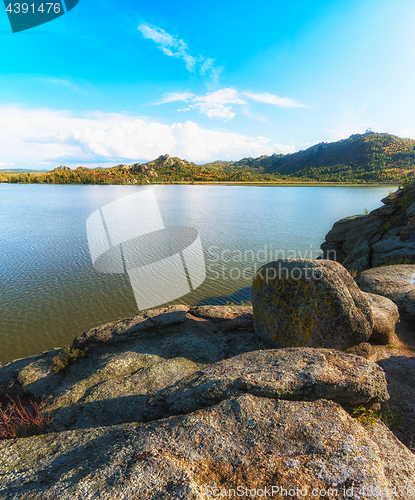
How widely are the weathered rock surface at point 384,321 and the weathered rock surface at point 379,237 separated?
820cm

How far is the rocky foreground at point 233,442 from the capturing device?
9.14 ft

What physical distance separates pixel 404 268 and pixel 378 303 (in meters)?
5.54

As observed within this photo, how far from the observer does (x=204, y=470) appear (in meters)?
2.97

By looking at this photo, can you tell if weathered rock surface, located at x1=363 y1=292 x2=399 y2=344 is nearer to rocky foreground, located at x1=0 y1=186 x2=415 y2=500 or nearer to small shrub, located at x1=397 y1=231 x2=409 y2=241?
rocky foreground, located at x1=0 y1=186 x2=415 y2=500

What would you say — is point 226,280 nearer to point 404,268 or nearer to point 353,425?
point 404,268

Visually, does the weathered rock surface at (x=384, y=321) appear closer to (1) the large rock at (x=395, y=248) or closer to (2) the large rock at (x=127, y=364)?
(2) the large rock at (x=127, y=364)

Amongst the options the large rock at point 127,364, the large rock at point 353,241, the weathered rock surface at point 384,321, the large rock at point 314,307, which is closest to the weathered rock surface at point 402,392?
the weathered rock surface at point 384,321

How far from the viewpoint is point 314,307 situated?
7410 mm

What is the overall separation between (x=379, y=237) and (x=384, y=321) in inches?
527

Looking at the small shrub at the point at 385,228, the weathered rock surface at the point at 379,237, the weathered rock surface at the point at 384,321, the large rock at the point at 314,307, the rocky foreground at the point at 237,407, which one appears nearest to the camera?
the rocky foreground at the point at 237,407

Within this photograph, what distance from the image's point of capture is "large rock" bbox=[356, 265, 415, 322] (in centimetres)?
1102

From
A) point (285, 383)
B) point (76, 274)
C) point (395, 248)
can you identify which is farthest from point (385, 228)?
point (76, 274)

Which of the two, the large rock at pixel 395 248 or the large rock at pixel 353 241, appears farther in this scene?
the large rock at pixel 353 241

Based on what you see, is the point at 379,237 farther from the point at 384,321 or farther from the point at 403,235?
the point at 384,321
